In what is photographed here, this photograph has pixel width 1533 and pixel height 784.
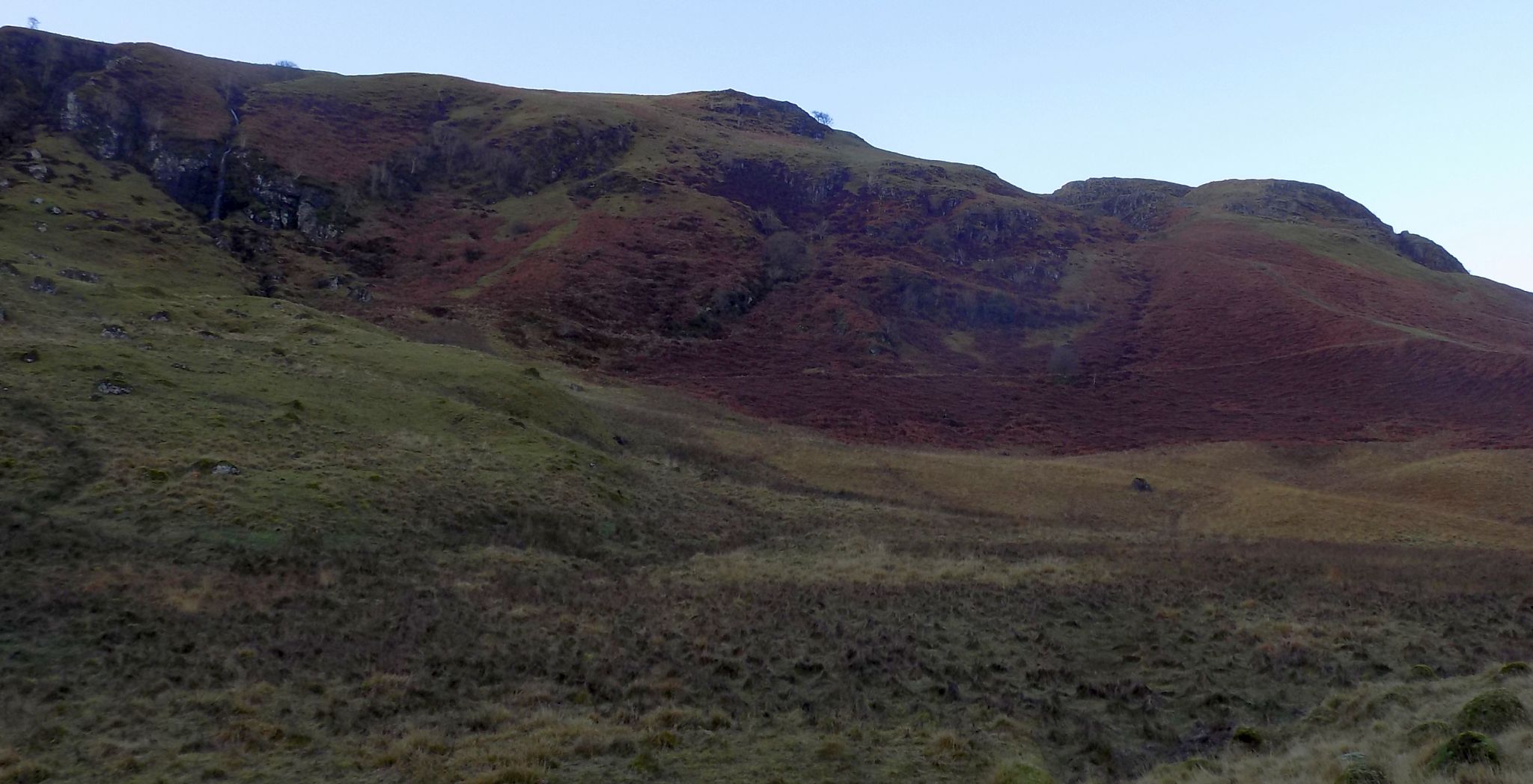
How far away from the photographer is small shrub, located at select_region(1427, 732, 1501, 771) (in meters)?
8.27

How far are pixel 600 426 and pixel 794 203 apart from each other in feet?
227

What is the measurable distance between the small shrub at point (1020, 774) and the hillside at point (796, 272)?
44209 mm

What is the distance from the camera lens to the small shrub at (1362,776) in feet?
27.7

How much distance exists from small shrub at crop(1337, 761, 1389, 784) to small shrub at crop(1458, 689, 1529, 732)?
2122mm

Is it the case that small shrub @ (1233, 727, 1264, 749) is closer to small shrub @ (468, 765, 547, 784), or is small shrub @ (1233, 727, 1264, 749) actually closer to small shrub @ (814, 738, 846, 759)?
small shrub @ (814, 738, 846, 759)

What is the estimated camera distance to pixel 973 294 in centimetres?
8488

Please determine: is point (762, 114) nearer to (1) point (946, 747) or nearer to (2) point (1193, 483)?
(2) point (1193, 483)

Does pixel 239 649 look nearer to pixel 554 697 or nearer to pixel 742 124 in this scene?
pixel 554 697

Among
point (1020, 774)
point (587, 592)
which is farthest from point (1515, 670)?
point (587, 592)

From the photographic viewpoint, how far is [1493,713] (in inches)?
392

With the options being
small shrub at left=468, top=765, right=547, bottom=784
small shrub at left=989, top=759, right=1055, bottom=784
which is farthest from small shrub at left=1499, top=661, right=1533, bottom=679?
small shrub at left=468, top=765, right=547, bottom=784

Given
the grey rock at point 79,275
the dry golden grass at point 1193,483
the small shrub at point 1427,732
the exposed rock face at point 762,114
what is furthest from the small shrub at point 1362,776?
the exposed rock face at point 762,114

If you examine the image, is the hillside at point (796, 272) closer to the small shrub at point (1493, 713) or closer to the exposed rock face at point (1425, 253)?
the exposed rock face at point (1425, 253)

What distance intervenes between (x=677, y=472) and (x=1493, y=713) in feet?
106
